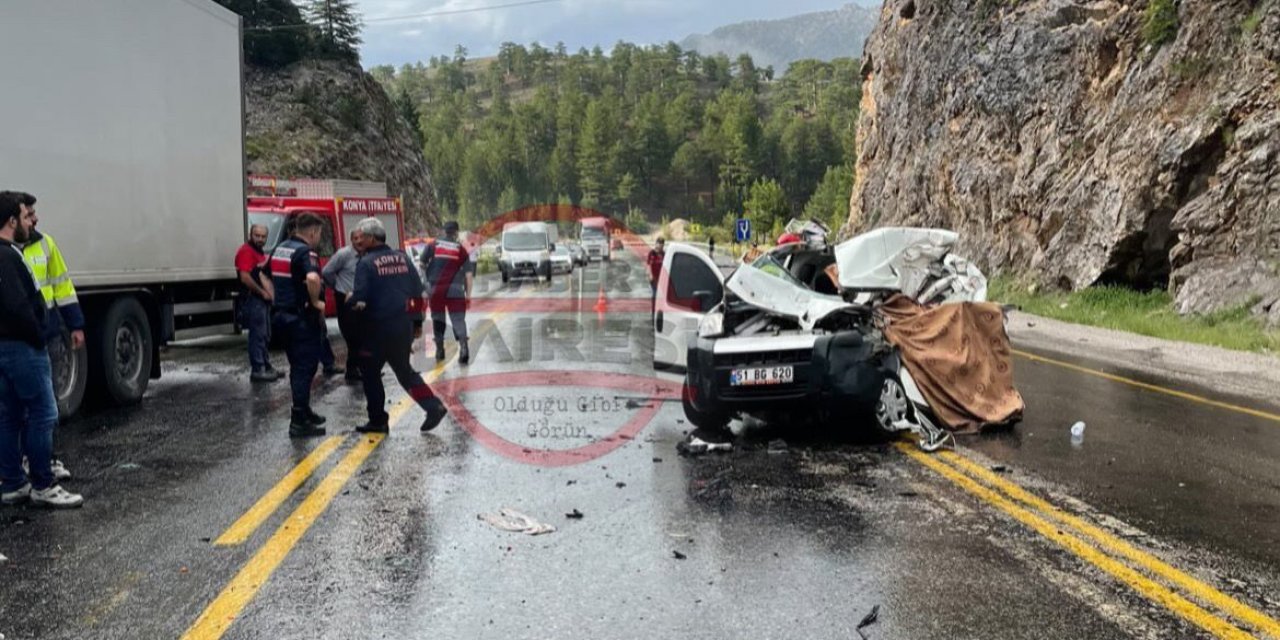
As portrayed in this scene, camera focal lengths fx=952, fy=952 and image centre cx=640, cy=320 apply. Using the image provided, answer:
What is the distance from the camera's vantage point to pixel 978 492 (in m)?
5.87

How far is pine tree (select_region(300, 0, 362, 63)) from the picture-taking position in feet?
195

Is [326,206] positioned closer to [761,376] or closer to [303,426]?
[303,426]

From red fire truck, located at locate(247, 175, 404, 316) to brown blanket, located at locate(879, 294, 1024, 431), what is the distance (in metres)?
9.29

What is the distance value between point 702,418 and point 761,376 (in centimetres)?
78

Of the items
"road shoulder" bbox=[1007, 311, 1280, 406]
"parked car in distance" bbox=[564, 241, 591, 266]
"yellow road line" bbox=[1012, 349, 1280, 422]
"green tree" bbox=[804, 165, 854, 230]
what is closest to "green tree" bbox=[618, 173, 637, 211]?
"green tree" bbox=[804, 165, 854, 230]

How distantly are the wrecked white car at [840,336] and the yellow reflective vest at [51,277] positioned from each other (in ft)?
14.3

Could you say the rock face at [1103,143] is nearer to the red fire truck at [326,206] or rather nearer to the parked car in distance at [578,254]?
the red fire truck at [326,206]

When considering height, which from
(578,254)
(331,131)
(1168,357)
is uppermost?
(331,131)

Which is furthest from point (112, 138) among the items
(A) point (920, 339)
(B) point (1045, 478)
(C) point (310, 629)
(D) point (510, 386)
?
(B) point (1045, 478)

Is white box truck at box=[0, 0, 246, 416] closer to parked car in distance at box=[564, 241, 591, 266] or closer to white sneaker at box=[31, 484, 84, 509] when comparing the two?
Answer: white sneaker at box=[31, 484, 84, 509]

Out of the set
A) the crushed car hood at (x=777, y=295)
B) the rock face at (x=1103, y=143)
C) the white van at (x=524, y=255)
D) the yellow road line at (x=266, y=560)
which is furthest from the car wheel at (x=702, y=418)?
the white van at (x=524, y=255)

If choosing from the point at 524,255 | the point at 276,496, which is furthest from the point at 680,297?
the point at 524,255

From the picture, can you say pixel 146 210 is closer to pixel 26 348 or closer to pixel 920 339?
pixel 26 348

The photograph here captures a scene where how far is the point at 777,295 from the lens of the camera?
793 centimetres
